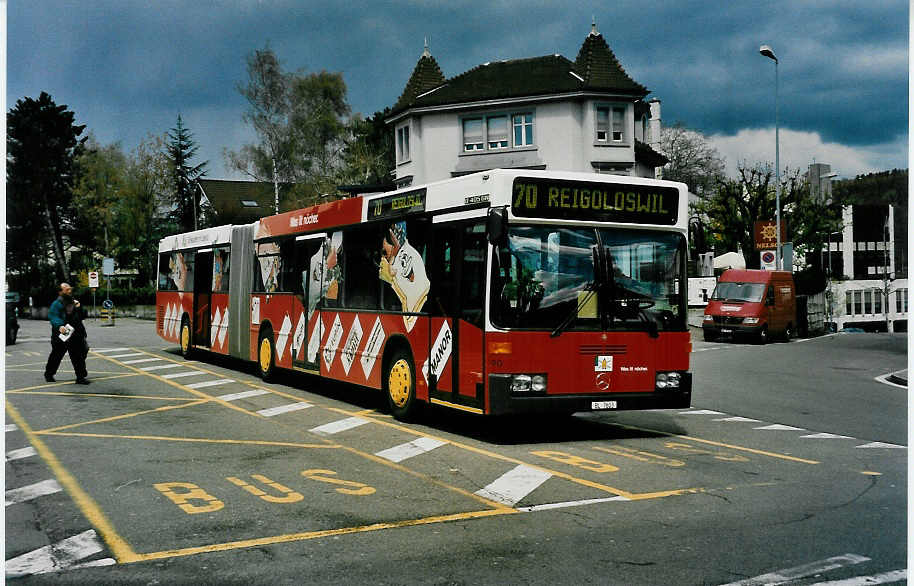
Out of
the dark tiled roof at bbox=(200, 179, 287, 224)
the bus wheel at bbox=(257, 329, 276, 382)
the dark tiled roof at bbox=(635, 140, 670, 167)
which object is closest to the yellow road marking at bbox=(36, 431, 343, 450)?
the bus wheel at bbox=(257, 329, 276, 382)

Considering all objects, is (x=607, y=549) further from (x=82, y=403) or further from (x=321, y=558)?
(x=82, y=403)

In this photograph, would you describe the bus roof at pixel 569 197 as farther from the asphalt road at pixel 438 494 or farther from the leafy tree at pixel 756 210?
the leafy tree at pixel 756 210

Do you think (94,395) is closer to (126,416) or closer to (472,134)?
(126,416)

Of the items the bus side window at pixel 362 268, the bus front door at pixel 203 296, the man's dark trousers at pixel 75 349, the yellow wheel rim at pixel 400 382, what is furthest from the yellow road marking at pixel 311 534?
the bus front door at pixel 203 296

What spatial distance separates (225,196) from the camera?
301 ft

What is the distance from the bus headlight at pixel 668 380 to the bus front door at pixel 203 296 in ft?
42.6

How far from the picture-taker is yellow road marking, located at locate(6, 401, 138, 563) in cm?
604

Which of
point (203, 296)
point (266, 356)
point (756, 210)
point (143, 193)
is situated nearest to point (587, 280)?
point (266, 356)

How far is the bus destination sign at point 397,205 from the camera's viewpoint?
40.8 ft

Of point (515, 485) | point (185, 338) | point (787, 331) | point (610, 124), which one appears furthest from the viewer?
point (610, 124)

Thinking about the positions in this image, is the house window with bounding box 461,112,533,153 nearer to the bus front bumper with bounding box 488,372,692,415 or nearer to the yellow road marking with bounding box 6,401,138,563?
the bus front bumper with bounding box 488,372,692,415

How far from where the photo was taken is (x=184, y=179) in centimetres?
7688

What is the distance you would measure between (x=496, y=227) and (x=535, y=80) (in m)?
40.8

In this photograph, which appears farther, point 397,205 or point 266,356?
Result: point 266,356
